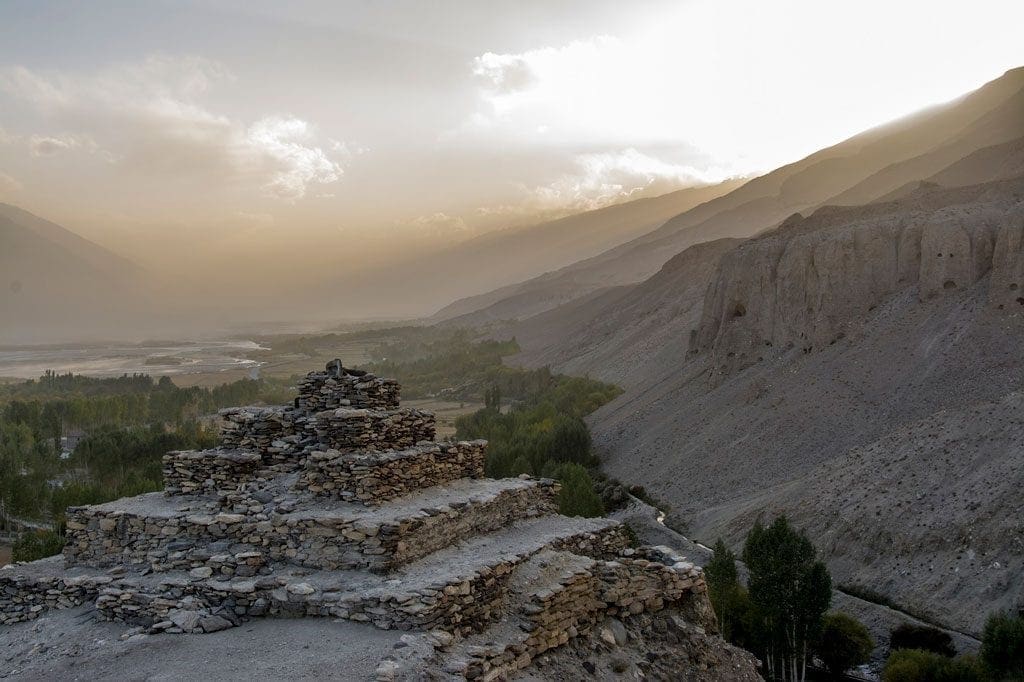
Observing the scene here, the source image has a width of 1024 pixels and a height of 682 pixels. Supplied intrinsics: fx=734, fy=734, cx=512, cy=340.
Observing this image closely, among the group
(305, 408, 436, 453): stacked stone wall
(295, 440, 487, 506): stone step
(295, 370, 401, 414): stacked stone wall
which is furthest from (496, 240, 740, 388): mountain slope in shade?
(295, 440, 487, 506): stone step

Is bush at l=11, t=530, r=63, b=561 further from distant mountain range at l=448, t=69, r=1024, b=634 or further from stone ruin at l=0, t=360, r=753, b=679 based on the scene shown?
distant mountain range at l=448, t=69, r=1024, b=634

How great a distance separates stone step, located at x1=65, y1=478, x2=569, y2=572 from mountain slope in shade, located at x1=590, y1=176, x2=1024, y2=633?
1573 centimetres

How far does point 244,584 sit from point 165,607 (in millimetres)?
1065

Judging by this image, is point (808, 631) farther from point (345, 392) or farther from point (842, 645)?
point (345, 392)

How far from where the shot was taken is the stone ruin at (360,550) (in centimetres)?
894

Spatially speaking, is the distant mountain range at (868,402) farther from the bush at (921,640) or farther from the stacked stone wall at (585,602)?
the stacked stone wall at (585,602)

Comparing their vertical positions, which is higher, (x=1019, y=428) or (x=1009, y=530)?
(x=1019, y=428)

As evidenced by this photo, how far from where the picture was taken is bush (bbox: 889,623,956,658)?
1861cm

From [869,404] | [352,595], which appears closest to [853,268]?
[869,404]

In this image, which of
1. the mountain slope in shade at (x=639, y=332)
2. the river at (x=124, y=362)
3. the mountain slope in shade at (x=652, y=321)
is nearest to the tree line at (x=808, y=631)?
the mountain slope in shade at (x=639, y=332)

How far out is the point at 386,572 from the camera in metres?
9.51

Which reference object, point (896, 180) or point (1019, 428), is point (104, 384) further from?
point (896, 180)

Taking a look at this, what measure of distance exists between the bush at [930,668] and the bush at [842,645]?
5.11 feet

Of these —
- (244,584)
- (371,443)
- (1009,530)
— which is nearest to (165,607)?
(244,584)
